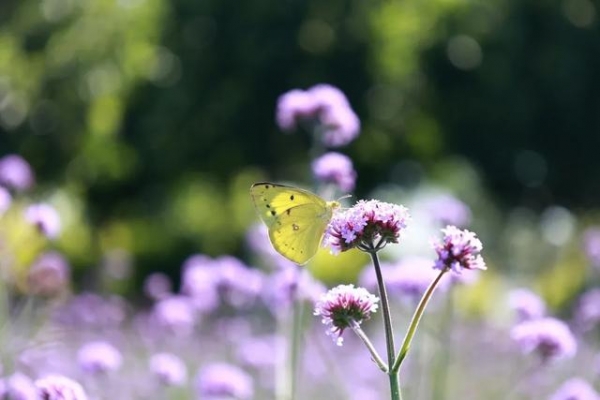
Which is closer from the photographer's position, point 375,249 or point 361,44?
point 375,249

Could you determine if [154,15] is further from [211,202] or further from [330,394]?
[330,394]

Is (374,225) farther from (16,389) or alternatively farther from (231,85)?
(231,85)

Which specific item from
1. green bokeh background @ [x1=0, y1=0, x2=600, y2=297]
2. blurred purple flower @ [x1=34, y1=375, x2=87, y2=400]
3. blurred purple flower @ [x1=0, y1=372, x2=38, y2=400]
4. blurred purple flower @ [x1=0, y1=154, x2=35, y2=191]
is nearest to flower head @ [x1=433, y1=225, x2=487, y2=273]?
blurred purple flower @ [x1=34, y1=375, x2=87, y2=400]

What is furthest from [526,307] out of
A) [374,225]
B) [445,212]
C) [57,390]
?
[57,390]

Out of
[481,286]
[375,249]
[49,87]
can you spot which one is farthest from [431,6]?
[375,249]

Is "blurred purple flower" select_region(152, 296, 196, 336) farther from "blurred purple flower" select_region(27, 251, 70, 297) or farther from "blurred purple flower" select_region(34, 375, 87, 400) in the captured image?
"blurred purple flower" select_region(34, 375, 87, 400)

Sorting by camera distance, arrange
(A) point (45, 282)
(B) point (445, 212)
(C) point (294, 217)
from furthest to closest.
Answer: (B) point (445, 212) < (A) point (45, 282) < (C) point (294, 217)
